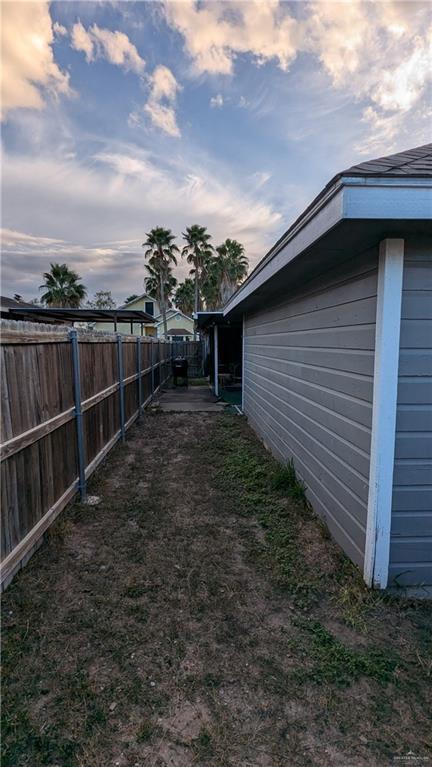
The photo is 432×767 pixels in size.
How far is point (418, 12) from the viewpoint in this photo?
3.06 meters

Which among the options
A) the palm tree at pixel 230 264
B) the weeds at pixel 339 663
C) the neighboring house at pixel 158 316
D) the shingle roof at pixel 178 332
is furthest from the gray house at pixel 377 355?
the shingle roof at pixel 178 332

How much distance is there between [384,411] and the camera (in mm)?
2145

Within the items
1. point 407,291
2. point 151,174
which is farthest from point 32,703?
point 151,174

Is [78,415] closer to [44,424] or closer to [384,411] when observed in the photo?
[44,424]

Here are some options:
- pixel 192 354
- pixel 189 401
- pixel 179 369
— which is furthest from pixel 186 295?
pixel 189 401

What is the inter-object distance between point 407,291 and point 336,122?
14.9ft

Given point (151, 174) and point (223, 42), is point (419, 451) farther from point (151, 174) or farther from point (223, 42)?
point (151, 174)

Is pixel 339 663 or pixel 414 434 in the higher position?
pixel 414 434

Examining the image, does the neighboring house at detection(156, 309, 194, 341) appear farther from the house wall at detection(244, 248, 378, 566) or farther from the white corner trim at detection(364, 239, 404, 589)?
the white corner trim at detection(364, 239, 404, 589)

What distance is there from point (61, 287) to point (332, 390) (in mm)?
25992

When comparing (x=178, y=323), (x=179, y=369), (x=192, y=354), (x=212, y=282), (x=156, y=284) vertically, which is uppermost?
(x=212, y=282)

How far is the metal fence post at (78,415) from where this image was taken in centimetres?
354

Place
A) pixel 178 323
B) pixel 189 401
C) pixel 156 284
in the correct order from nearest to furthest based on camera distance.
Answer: pixel 189 401
pixel 156 284
pixel 178 323

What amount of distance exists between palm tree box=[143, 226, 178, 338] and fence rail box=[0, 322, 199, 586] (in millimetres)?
25001
